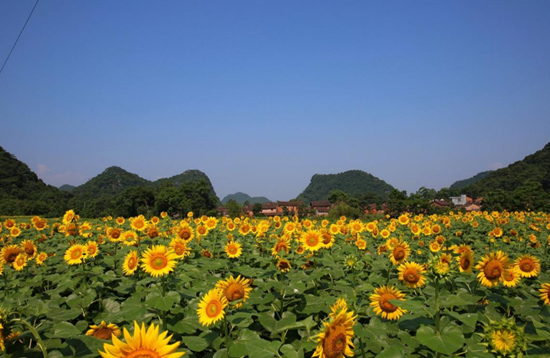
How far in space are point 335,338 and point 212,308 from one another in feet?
3.33

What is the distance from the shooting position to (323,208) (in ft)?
370

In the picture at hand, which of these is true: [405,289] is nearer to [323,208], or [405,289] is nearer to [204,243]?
[204,243]

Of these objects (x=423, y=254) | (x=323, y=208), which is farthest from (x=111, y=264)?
(x=323, y=208)

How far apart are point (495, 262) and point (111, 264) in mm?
4680

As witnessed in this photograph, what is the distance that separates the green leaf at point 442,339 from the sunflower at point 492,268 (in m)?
1.13

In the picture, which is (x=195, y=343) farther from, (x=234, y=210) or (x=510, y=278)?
(x=234, y=210)

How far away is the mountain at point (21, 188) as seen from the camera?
51497 millimetres

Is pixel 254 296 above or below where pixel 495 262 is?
below

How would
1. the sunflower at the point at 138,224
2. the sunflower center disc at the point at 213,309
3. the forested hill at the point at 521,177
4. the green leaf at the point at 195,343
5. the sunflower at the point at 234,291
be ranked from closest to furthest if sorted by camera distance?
the green leaf at the point at 195,343 → the sunflower center disc at the point at 213,309 → the sunflower at the point at 234,291 → the sunflower at the point at 138,224 → the forested hill at the point at 521,177

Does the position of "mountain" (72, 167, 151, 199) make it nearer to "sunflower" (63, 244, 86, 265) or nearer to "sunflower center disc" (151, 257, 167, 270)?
"sunflower" (63, 244, 86, 265)

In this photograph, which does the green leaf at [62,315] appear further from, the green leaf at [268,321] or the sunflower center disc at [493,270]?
the sunflower center disc at [493,270]

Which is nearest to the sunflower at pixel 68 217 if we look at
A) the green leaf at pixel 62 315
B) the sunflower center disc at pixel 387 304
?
the green leaf at pixel 62 315

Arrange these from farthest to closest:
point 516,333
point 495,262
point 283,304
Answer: point 283,304, point 495,262, point 516,333

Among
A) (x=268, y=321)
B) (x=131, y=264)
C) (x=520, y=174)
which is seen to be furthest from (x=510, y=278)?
(x=520, y=174)
